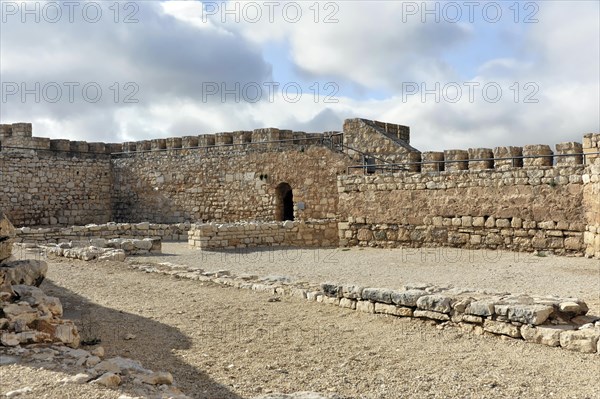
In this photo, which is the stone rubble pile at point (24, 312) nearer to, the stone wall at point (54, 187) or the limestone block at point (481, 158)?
the limestone block at point (481, 158)

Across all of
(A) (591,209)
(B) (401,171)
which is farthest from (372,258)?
(A) (591,209)

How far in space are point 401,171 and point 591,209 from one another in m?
5.02

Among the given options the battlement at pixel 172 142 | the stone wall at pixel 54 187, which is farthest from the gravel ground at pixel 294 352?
the stone wall at pixel 54 187

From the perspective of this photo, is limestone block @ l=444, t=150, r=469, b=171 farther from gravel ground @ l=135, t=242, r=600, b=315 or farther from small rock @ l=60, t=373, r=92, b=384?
small rock @ l=60, t=373, r=92, b=384

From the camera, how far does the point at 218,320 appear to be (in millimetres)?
6629

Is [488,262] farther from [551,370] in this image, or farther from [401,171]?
[551,370]

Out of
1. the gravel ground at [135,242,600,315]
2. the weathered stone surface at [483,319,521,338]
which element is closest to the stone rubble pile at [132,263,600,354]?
the weathered stone surface at [483,319,521,338]

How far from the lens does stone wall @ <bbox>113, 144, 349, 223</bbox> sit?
1736cm

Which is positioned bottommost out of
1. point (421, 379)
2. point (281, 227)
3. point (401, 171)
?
point (421, 379)

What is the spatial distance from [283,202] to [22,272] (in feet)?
43.4

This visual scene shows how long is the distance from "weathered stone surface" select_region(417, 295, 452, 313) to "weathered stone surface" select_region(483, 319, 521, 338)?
0.46 m

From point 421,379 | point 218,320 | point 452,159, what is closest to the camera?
point 421,379

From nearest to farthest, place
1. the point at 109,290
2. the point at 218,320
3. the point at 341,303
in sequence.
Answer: the point at 218,320
the point at 341,303
the point at 109,290

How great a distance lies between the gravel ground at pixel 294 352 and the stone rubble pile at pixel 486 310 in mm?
129
